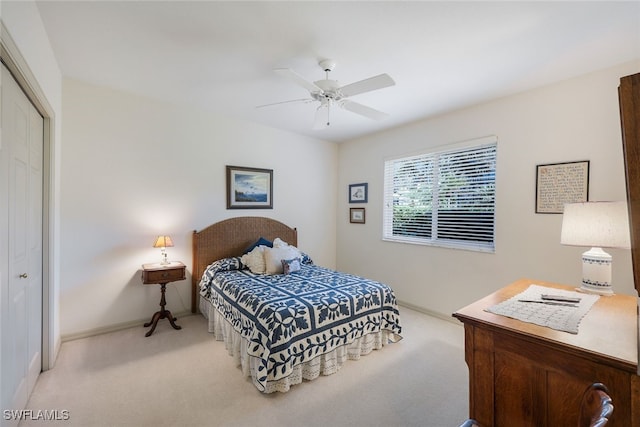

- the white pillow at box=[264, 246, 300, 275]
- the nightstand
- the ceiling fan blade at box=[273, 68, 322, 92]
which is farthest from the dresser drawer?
the ceiling fan blade at box=[273, 68, 322, 92]

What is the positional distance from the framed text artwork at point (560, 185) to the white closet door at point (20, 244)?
4101 millimetres

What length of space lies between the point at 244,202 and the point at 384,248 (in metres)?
2.22

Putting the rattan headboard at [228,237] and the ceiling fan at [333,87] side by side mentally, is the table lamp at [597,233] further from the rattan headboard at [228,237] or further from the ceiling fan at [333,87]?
the rattan headboard at [228,237]

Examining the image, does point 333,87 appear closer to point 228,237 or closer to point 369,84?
point 369,84

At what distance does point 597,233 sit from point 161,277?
3779 millimetres

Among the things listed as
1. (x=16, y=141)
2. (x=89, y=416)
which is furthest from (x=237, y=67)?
(x=89, y=416)

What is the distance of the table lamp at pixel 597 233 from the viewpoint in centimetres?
179

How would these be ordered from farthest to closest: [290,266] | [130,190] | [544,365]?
[290,266] < [130,190] < [544,365]

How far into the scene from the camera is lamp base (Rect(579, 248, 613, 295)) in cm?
190

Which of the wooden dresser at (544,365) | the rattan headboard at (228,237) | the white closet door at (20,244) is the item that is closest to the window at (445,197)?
the rattan headboard at (228,237)

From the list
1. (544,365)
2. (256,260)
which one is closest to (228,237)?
(256,260)

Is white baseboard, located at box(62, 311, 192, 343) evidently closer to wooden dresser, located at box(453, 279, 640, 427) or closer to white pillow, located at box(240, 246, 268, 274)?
white pillow, located at box(240, 246, 268, 274)

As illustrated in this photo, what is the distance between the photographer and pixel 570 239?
78.4 inches

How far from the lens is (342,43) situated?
2.16 m
